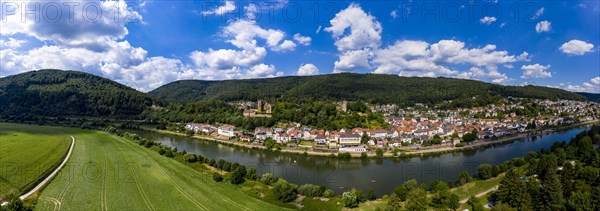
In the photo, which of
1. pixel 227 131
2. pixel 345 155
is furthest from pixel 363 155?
pixel 227 131

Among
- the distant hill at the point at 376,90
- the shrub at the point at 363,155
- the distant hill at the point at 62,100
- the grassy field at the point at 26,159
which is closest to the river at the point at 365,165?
the shrub at the point at 363,155

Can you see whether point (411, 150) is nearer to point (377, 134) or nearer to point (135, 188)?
point (377, 134)

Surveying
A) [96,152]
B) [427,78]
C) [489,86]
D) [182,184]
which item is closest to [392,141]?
[182,184]

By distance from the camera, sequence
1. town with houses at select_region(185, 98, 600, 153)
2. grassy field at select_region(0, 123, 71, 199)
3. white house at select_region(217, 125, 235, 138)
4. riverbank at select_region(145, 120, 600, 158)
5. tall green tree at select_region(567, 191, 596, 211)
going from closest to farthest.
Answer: tall green tree at select_region(567, 191, 596, 211)
grassy field at select_region(0, 123, 71, 199)
riverbank at select_region(145, 120, 600, 158)
town with houses at select_region(185, 98, 600, 153)
white house at select_region(217, 125, 235, 138)

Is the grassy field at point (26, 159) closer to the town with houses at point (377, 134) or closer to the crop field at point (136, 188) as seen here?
the crop field at point (136, 188)

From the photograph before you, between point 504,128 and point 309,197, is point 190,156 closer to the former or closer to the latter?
point 309,197

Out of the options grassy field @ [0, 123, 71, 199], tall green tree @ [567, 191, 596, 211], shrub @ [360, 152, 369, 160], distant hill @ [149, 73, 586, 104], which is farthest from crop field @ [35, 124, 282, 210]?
distant hill @ [149, 73, 586, 104]

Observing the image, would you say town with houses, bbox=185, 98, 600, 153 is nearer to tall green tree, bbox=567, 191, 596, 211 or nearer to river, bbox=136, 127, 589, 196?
river, bbox=136, 127, 589, 196
